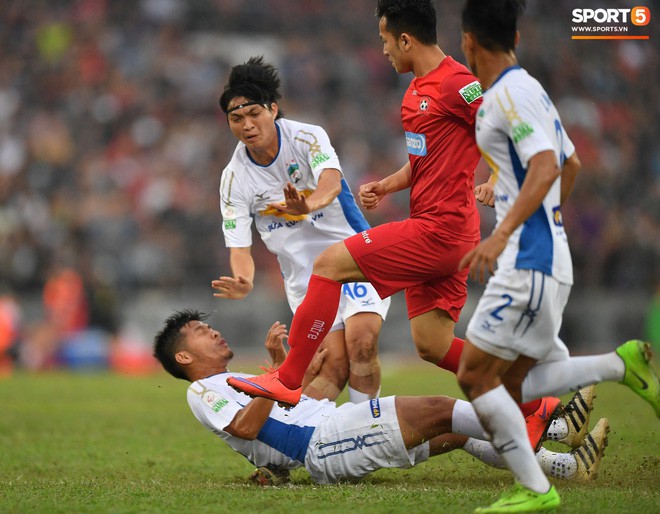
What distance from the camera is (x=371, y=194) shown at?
686cm

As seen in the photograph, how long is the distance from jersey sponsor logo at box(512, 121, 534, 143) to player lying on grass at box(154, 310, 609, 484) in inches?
80.4

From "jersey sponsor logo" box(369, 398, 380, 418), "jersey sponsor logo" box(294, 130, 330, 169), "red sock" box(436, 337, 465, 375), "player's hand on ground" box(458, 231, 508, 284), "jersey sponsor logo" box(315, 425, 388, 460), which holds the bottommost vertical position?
"jersey sponsor logo" box(315, 425, 388, 460)

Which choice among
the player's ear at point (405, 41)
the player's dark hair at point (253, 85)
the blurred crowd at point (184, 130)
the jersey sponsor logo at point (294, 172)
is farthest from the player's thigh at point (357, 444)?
the blurred crowd at point (184, 130)

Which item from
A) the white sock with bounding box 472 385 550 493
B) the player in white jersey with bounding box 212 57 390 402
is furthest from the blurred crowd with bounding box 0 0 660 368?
the white sock with bounding box 472 385 550 493

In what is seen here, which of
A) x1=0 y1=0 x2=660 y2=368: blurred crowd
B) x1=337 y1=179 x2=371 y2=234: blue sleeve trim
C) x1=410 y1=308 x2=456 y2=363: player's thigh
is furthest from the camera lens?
x1=0 y1=0 x2=660 y2=368: blurred crowd

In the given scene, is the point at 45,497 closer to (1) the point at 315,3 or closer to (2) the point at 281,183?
(2) the point at 281,183

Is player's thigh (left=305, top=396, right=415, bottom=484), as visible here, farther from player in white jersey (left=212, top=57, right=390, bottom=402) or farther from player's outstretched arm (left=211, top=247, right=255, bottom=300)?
player's outstretched arm (left=211, top=247, right=255, bottom=300)

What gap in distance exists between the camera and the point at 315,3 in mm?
24672

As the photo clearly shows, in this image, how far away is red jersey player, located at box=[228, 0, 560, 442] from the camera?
634 cm

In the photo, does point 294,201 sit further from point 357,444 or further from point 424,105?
point 357,444

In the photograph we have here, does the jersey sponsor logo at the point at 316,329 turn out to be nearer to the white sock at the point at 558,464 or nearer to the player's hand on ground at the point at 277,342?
the player's hand on ground at the point at 277,342

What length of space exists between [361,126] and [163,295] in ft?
20.9

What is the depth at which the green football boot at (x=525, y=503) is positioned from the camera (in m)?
5.16

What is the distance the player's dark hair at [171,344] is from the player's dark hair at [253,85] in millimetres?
1665
